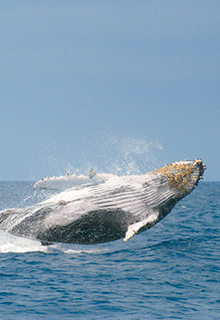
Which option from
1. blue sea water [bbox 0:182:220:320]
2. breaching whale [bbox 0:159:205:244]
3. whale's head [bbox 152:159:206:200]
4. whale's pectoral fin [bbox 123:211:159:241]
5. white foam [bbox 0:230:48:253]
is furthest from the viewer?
white foam [bbox 0:230:48:253]

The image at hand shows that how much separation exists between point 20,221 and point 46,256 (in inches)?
69.6

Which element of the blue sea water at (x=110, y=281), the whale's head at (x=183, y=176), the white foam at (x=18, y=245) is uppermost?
the whale's head at (x=183, y=176)

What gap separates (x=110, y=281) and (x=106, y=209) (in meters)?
2.36

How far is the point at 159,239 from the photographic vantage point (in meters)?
20.5

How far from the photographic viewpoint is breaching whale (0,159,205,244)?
1450 cm

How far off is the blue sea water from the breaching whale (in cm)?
111

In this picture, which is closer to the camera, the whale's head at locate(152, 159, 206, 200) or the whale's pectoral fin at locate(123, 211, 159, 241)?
the whale's pectoral fin at locate(123, 211, 159, 241)

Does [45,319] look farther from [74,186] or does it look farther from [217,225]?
[217,225]

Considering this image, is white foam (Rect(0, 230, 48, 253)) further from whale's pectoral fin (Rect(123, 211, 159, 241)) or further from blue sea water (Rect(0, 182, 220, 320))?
whale's pectoral fin (Rect(123, 211, 159, 241))

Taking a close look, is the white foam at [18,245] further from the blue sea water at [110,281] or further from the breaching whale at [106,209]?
the breaching whale at [106,209]

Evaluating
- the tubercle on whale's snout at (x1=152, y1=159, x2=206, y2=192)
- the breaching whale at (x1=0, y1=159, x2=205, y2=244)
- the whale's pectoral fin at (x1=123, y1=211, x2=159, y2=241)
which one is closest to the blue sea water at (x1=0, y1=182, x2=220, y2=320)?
the breaching whale at (x1=0, y1=159, x2=205, y2=244)

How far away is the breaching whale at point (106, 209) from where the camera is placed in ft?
47.6

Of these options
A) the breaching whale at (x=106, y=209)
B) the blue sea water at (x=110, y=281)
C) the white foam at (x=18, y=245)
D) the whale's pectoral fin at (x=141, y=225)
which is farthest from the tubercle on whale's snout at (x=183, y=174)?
the white foam at (x=18, y=245)

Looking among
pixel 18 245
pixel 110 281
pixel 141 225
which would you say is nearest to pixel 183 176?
pixel 141 225
